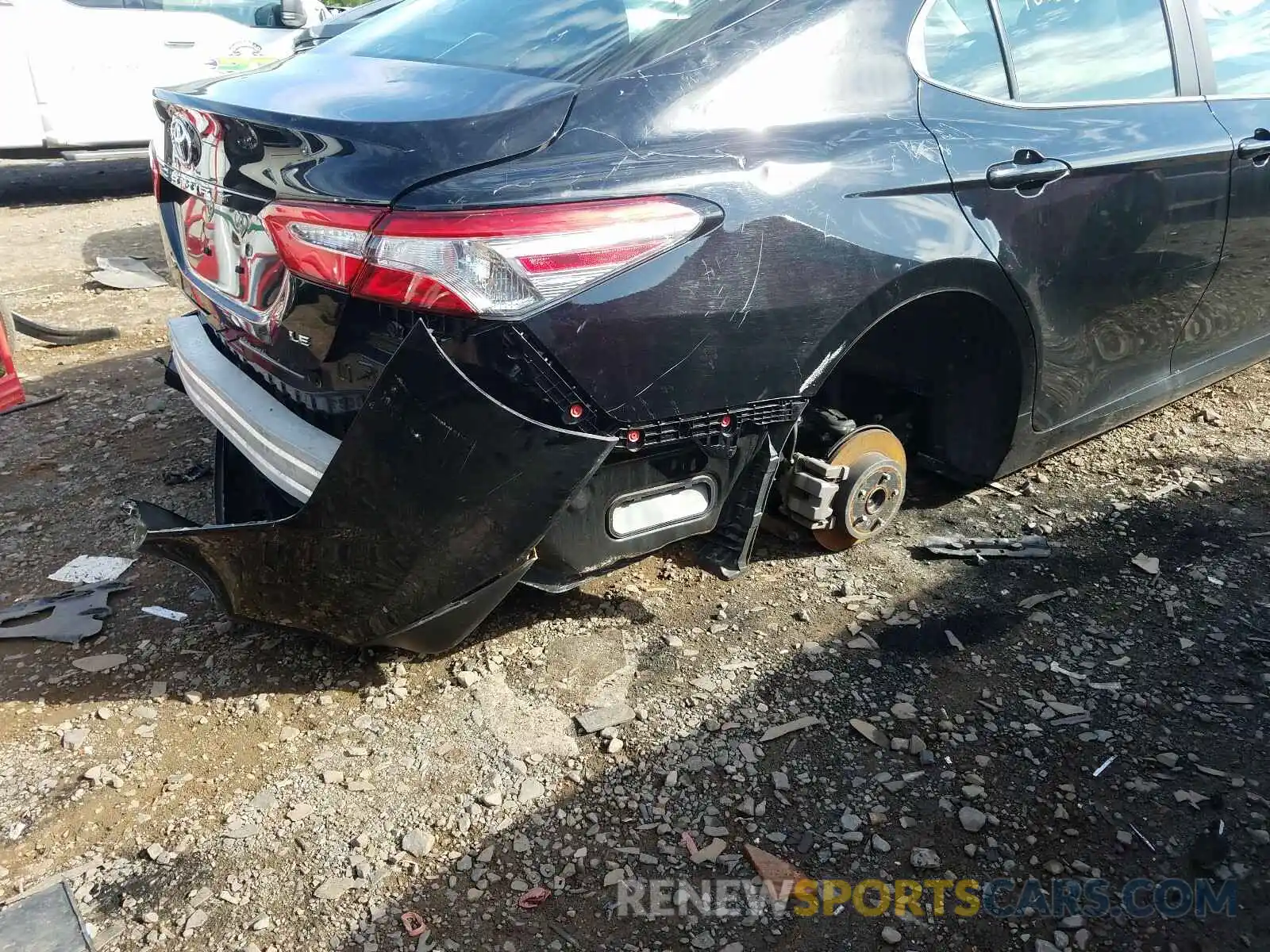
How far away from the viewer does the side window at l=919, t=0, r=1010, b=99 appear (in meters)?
2.44

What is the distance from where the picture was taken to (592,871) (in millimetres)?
1975

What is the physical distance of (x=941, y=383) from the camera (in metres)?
3.03

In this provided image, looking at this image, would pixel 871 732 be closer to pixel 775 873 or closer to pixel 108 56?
pixel 775 873

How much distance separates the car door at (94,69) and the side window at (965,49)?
696cm

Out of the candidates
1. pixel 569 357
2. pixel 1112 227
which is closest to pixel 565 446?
pixel 569 357

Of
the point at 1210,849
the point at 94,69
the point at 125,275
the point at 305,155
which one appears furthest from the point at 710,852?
the point at 94,69

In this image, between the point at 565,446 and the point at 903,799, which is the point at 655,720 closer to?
the point at 903,799

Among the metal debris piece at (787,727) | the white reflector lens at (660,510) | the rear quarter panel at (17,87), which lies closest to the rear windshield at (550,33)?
the white reflector lens at (660,510)

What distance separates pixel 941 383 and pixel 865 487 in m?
0.45

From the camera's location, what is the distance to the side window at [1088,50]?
8.72ft

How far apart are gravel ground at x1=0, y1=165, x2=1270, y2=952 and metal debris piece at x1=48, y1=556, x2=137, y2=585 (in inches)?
2.3

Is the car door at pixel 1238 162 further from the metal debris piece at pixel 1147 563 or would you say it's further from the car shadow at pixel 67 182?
the car shadow at pixel 67 182

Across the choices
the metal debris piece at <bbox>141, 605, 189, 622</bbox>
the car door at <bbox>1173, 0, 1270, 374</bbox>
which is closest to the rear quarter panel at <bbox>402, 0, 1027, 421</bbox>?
the car door at <bbox>1173, 0, 1270, 374</bbox>

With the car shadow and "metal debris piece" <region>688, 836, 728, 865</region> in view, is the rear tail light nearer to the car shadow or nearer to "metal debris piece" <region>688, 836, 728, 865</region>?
"metal debris piece" <region>688, 836, 728, 865</region>
